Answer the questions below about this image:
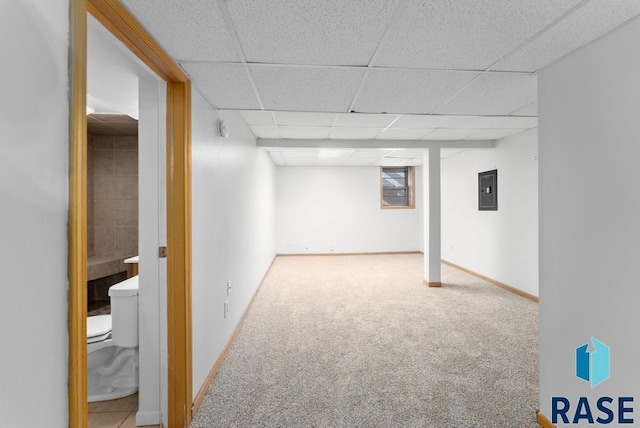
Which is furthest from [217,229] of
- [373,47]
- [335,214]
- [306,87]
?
[335,214]

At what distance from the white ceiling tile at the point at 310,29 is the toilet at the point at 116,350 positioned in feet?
5.44

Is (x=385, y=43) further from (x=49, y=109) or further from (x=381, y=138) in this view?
(x=381, y=138)

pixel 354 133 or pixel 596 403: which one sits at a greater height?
pixel 354 133

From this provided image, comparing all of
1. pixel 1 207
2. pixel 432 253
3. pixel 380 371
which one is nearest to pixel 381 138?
pixel 432 253

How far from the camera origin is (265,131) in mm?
3775

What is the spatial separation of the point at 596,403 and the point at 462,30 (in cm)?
188

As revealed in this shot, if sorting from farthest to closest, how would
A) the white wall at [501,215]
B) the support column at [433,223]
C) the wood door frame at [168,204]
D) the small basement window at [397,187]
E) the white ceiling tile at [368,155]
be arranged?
the small basement window at [397,187]
the white ceiling tile at [368,155]
the support column at [433,223]
the white wall at [501,215]
the wood door frame at [168,204]

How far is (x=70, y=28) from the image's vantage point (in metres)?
0.91

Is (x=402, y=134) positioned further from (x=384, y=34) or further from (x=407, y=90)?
(x=384, y=34)

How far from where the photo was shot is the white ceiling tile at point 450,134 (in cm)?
375

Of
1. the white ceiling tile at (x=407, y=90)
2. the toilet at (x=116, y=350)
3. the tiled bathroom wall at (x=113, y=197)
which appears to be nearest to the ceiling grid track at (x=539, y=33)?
the white ceiling tile at (x=407, y=90)

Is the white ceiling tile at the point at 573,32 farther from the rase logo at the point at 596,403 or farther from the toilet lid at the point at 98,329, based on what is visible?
the toilet lid at the point at 98,329

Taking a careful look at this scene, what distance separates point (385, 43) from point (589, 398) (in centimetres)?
202

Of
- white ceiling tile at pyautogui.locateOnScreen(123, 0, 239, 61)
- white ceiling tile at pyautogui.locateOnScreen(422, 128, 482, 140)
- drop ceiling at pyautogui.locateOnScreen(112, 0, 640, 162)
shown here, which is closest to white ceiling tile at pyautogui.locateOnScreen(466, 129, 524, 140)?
white ceiling tile at pyautogui.locateOnScreen(422, 128, 482, 140)
